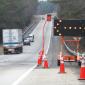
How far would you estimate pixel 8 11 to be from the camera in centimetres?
10900

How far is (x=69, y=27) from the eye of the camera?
3297cm

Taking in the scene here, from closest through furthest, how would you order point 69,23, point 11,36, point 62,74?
1. point 62,74
2. point 69,23
3. point 11,36

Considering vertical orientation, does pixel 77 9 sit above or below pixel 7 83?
above

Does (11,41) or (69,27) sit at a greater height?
(69,27)

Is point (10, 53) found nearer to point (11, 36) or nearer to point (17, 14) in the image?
point (11, 36)

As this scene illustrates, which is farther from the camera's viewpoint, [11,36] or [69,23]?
[11,36]

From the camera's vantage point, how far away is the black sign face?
32562mm

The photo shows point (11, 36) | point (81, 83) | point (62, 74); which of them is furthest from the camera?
point (11, 36)

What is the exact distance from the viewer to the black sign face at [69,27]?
32562 mm

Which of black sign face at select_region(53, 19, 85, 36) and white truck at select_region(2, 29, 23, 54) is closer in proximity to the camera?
black sign face at select_region(53, 19, 85, 36)

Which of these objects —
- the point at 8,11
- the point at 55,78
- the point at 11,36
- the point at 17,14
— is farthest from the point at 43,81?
the point at 17,14

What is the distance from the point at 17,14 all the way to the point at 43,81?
10243cm

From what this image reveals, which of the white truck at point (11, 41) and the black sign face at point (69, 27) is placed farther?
the white truck at point (11, 41)

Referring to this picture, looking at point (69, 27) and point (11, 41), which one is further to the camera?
point (11, 41)
